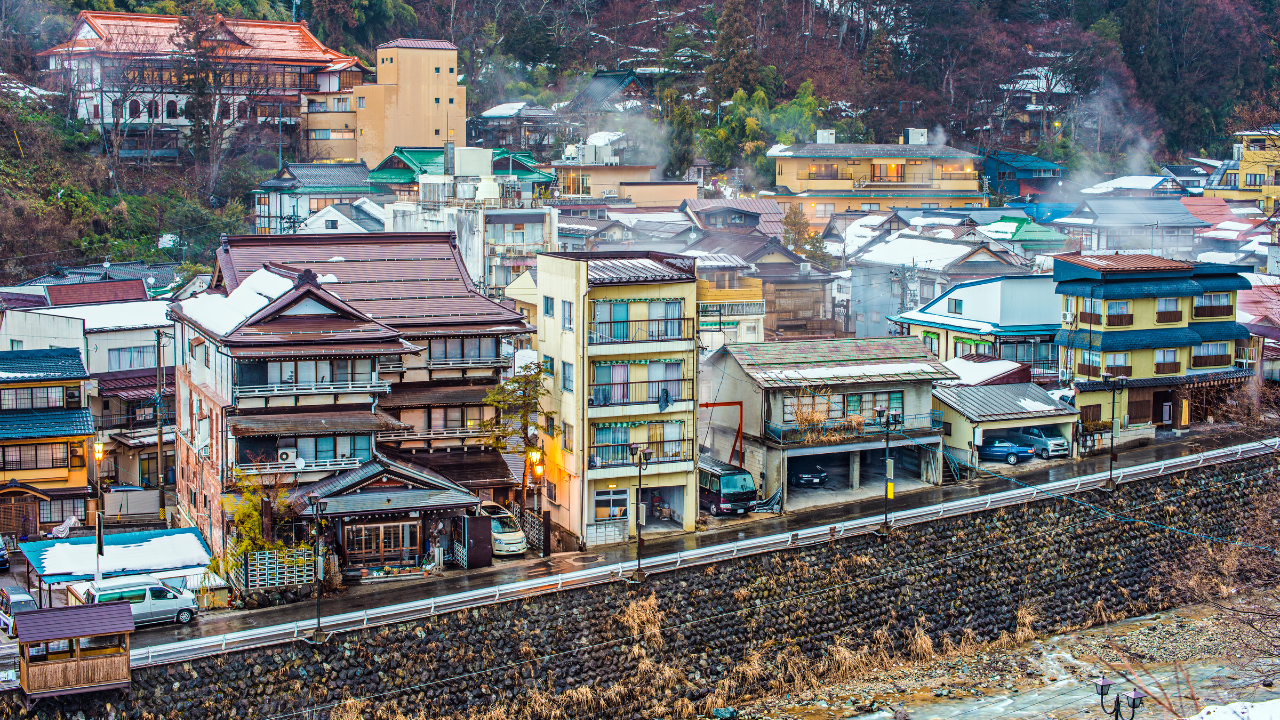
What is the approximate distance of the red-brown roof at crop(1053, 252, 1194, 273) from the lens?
121 feet

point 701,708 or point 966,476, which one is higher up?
point 966,476

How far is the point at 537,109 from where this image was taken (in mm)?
78250

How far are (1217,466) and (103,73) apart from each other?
4941 centimetres

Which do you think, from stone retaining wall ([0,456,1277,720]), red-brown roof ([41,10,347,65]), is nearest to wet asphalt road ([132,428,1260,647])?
stone retaining wall ([0,456,1277,720])

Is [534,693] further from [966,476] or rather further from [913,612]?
[966,476]

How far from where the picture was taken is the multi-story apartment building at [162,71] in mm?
60344

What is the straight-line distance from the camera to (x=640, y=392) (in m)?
29.3

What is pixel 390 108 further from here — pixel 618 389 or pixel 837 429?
pixel 618 389

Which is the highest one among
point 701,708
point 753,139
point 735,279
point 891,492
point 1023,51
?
point 1023,51

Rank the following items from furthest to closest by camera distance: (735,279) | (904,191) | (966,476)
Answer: (904,191) → (735,279) → (966,476)

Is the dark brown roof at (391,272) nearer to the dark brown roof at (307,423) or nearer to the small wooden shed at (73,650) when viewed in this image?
the dark brown roof at (307,423)

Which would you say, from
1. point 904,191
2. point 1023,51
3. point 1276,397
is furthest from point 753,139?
point 1276,397

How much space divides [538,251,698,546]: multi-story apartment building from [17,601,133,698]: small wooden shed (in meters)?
10.8

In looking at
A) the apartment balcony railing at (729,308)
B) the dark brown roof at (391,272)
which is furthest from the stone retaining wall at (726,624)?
the apartment balcony railing at (729,308)
